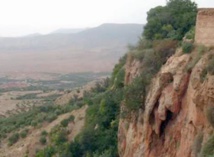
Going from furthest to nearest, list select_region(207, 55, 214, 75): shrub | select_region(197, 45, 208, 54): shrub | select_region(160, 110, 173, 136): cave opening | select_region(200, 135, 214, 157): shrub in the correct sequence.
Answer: select_region(160, 110, 173, 136): cave opening → select_region(197, 45, 208, 54): shrub → select_region(207, 55, 214, 75): shrub → select_region(200, 135, 214, 157): shrub

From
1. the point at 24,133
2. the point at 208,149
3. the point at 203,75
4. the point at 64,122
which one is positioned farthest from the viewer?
the point at 24,133

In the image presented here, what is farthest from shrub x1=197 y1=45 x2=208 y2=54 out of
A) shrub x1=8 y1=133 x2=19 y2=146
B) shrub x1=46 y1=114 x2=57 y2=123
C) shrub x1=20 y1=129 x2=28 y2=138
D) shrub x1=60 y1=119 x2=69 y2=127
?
shrub x1=46 y1=114 x2=57 y2=123

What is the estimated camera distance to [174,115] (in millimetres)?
18922

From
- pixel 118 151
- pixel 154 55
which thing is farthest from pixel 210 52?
pixel 118 151

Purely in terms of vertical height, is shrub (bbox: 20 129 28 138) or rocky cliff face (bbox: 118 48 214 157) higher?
rocky cliff face (bbox: 118 48 214 157)

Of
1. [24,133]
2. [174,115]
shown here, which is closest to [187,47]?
[174,115]

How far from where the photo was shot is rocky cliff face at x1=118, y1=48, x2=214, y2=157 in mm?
16312

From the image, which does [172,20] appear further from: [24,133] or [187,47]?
[24,133]

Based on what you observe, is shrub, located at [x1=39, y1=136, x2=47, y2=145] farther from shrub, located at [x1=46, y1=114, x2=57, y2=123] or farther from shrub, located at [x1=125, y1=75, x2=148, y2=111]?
shrub, located at [x1=125, y1=75, x2=148, y2=111]

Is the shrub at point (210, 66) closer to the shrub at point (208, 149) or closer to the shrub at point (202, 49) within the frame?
the shrub at point (202, 49)

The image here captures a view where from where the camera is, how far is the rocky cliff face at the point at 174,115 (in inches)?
642

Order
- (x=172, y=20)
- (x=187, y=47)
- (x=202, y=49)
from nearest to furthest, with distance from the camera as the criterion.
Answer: (x=202, y=49), (x=187, y=47), (x=172, y=20)

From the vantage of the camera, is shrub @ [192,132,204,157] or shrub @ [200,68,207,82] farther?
shrub @ [200,68,207,82]

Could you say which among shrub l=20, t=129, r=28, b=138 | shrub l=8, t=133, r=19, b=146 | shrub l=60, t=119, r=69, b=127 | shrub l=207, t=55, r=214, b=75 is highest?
shrub l=207, t=55, r=214, b=75
